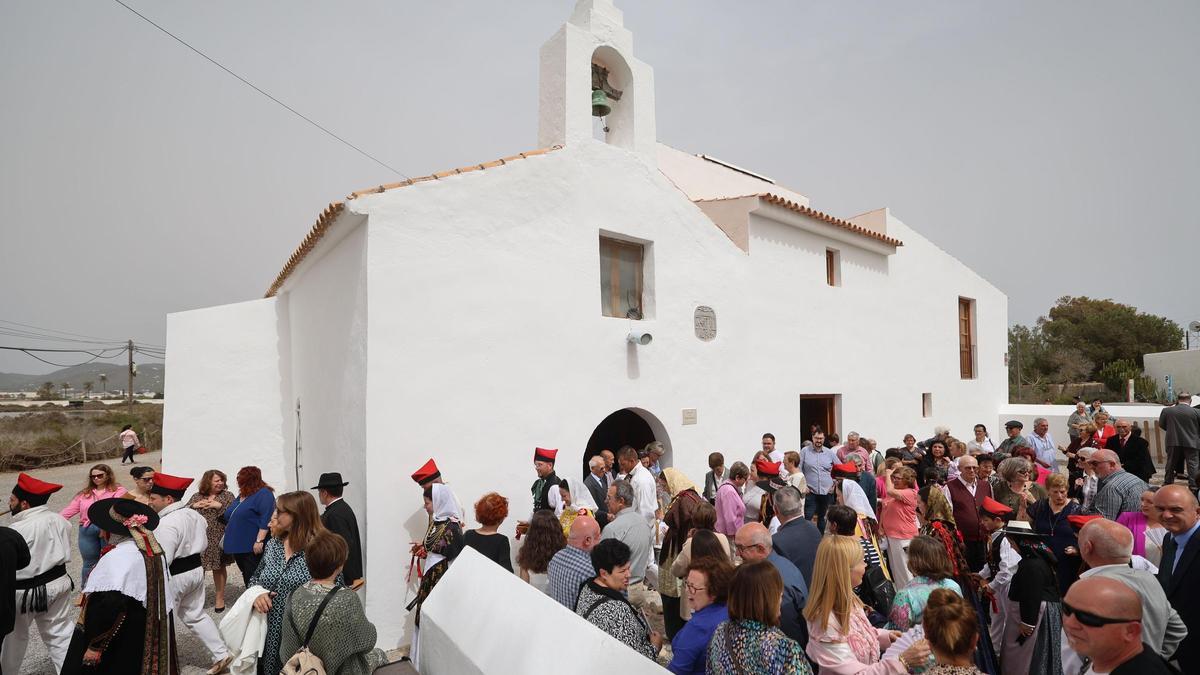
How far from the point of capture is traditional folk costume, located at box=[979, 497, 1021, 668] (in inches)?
178

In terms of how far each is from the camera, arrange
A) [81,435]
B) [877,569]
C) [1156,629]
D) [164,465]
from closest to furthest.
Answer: [1156,629], [877,569], [164,465], [81,435]

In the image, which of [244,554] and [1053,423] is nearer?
[244,554]

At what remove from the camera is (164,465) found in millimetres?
9836

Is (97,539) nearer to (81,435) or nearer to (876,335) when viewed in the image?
(876,335)

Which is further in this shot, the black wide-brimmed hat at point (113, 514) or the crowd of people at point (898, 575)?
the black wide-brimmed hat at point (113, 514)

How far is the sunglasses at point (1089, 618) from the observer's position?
2373mm

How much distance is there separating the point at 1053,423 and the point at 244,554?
2097 cm

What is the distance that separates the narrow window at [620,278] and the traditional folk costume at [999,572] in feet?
18.4

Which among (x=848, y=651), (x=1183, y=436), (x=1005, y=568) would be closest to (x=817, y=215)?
(x=1183, y=436)

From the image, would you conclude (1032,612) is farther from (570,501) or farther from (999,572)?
(570,501)

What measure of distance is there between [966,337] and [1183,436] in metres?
7.53

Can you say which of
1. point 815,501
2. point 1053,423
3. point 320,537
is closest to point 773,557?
point 320,537

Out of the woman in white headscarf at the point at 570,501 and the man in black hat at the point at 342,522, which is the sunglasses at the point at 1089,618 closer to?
the woman in white headscarf at the point at 570,501

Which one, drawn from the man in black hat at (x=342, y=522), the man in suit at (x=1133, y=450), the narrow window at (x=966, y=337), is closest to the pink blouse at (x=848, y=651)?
the man in black hat at (x=342, y=522)
